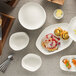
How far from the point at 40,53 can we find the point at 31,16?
0.88 feet

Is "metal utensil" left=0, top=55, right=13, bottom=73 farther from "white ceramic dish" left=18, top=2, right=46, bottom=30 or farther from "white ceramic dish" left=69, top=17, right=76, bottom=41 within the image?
"white ceramic dish" left=69, top=17, right=76, bottom=41

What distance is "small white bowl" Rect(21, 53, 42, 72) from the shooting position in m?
1.08

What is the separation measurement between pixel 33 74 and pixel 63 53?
0.86 ft

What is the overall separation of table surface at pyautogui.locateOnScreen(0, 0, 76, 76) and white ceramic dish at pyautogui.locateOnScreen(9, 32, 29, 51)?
0.06 m

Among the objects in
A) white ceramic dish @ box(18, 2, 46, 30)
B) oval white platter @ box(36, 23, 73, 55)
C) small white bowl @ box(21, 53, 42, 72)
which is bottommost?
small white bowl @ box(21, 53, 42, 72)

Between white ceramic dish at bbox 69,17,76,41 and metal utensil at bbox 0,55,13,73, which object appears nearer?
white ceramic dish at bbox 69,17,76,41

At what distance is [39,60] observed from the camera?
42.5 inches

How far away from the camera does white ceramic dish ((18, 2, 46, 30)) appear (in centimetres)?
106

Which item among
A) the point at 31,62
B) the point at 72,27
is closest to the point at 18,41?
the point at 31,62

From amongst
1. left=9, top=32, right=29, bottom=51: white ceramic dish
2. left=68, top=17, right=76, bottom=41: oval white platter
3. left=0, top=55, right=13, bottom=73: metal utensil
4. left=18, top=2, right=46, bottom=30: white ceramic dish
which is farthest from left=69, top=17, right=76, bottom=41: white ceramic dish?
left=0, top=55, right=13, bottom=73: metal utensil

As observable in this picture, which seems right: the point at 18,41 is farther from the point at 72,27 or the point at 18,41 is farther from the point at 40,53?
the point at 72,27

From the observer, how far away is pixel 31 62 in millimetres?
1102

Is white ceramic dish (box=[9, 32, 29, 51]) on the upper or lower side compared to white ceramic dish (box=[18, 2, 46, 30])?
lower

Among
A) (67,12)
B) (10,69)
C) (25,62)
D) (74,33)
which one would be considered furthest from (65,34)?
(10,69)
